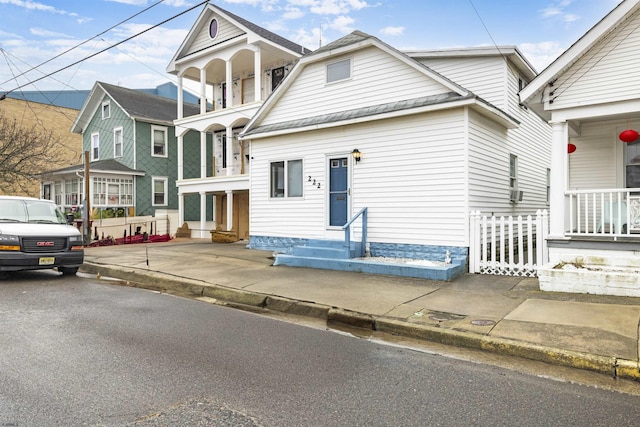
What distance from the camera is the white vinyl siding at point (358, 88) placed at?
1100 centimetres

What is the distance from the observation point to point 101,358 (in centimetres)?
463

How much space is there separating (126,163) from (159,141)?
2184mm

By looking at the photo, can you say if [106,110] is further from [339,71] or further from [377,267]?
[377,267]

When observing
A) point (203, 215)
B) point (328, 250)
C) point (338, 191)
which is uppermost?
point (338, 191)

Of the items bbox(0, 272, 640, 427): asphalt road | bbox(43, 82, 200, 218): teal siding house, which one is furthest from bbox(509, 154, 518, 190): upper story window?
bbox(43, 82, 200, 218): teal siding house

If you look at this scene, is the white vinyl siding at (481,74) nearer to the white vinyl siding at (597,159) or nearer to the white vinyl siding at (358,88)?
the white vinyl siding at (597,159)

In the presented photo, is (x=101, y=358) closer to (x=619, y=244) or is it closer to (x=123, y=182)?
(x=619, y=244)

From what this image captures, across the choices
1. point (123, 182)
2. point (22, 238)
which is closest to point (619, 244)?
point (22, 238)

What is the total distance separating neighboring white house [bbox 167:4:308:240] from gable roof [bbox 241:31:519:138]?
14.9 ft

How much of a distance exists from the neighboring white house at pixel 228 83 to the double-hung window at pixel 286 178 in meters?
4.49

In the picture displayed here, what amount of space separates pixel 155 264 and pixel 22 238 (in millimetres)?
3067

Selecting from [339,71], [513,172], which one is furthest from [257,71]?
[513,172]

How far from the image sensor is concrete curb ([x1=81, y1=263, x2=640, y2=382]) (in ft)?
14.8

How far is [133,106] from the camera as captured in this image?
81.1ft
